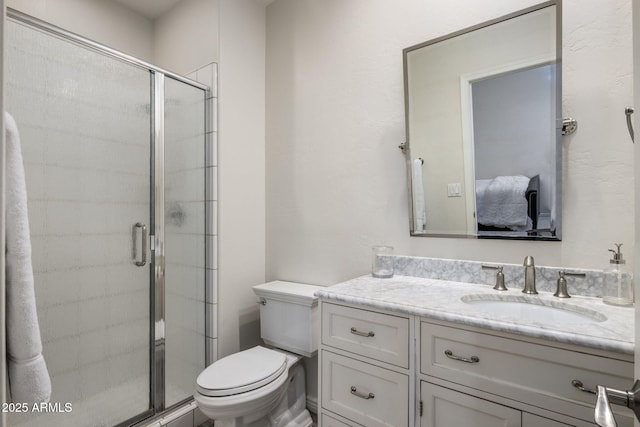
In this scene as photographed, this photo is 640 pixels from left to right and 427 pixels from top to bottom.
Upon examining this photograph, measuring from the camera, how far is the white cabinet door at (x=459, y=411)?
92 centimetres

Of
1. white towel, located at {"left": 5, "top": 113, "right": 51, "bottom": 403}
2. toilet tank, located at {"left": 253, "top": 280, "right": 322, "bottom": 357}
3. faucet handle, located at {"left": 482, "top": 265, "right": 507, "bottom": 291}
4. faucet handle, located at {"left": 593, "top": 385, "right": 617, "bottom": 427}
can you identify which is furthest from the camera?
toilet tank, located at {"left": 253, "top": 280, "right": 322, "bottom": 357}

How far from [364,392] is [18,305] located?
3.51 ft

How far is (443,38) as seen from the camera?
1.49 meters

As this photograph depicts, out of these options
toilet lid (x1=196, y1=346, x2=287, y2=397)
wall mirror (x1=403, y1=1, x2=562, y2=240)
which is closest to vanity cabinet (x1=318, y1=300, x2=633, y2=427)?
toilet lid (x1=196, y1=346, x2=287, y2=397)

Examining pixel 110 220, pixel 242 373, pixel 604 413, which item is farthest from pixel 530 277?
pixel 110 220

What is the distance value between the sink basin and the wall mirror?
0.85 feet

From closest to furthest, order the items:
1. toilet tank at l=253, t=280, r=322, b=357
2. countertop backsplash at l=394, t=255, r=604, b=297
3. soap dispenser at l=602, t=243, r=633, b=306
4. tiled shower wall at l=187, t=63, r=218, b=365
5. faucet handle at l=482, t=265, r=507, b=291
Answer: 1. soap dispenser at l=602, t=243, r=633, b=306
2. countertop backsplash at l=394, t=255, r=604, b=297
3. faucet handle at l=482, t=265, r=507, b=291
4. toilet tank at l=253, t=280, r=322, b=357
5. tiled shower wall at l=187, t=63, r=218, b=365

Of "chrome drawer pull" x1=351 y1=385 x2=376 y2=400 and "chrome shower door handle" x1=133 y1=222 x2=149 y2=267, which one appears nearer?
"chrome drawer pull" x1=351 y1=385 x2=376 y2=400

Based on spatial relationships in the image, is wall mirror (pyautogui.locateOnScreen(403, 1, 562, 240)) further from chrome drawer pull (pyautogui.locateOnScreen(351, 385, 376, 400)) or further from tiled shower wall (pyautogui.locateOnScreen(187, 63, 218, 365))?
tiled shower wall (pyautogui.locateOnScreen(187, 63, 218, 365))

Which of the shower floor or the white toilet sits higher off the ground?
the white toilet

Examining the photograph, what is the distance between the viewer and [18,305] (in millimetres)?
760

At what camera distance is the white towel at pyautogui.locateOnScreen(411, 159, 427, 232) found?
5.16ft

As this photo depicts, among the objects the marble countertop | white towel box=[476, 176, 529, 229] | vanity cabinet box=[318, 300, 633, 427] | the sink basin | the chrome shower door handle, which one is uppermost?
white towel box=[476, 176, 529, 229]

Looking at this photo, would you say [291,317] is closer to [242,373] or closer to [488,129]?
[242,373]
